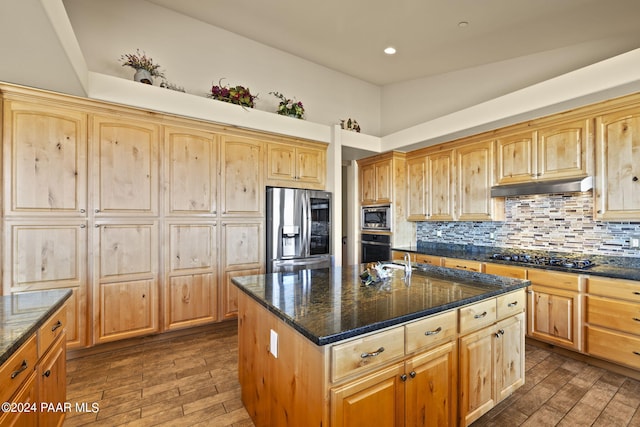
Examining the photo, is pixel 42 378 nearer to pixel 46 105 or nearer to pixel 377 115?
pixel 46 105

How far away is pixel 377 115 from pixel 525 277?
362 centimetres

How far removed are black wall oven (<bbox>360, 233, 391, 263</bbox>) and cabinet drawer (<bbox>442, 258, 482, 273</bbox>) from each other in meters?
1.01

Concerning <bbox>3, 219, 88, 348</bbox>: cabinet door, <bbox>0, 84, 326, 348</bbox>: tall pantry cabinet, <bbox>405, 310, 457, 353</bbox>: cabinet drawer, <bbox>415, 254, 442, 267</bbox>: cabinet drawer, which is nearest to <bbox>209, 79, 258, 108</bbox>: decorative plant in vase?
<bbox>0, 84, 326, 348</bbox>: tall pantry cabinet

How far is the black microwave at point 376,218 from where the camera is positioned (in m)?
4.47

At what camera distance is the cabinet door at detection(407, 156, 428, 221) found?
4.28 meters

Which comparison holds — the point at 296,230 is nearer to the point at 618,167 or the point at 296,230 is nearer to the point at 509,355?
the point at 509,355

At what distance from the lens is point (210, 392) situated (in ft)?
7.01

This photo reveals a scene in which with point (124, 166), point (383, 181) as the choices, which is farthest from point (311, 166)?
point (124, 166)

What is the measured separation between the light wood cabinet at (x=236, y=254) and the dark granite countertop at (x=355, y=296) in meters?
1.42

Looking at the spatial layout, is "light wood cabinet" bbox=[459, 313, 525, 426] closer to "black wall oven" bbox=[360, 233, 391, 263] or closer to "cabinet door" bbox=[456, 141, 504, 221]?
"cabinet door" bbox=[456, 141, 504, 221]

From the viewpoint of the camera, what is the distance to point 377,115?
5312 millimetres

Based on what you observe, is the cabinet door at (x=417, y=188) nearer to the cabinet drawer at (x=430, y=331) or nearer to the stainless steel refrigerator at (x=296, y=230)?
the stainless steel refrigerator at (x=296, y=230)

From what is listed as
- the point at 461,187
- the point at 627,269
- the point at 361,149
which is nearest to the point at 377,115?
the point at 361,149

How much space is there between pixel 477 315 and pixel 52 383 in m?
2.29
